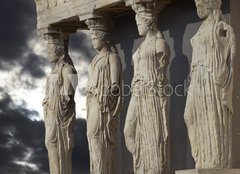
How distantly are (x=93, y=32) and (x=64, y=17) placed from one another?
106cm

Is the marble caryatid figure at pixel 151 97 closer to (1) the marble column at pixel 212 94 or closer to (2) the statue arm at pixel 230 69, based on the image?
(1) the marble column at pixel 212 94

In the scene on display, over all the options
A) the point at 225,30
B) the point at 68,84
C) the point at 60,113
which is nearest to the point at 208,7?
the point at 225,30

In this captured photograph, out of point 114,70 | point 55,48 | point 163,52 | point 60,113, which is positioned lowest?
point 60,113

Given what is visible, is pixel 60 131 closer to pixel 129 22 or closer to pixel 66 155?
pixel 66 155

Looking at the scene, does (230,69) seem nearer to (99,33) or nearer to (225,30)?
(225,30)

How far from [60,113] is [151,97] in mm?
2965

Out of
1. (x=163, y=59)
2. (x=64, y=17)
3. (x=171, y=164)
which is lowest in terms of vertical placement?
(x=171, y=164)

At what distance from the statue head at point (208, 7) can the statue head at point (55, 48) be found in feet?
14.0

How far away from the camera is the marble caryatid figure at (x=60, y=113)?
51.8 feet

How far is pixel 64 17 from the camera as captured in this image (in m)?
15.8

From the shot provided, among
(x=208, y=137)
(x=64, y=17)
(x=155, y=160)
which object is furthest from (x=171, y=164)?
(x=64, y=17)

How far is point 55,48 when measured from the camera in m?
16.1

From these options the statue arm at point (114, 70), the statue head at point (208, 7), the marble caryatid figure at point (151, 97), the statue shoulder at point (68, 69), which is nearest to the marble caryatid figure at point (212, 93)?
the statue head at point (208, 7)

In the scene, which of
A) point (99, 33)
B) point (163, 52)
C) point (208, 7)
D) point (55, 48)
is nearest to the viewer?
point (208, 7)
